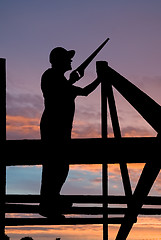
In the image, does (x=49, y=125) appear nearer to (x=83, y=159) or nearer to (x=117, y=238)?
(x=83, y=159)

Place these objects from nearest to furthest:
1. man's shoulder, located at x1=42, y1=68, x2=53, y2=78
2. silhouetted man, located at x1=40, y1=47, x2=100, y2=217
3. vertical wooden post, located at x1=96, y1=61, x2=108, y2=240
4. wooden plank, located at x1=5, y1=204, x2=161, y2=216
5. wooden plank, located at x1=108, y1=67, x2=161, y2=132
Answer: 1. wooden plank, located at x1=108, y1=67, x2=161, y2=132
2. silhouetted man, located at x1=40, y1=47, x2=100, y2=217
3. vertical wooden post, located at x1=96, y1=61, x2=108, y2=240
4. wooden plank, located at x1=5, y1=204, x2=161, y2=216
5. man's shoulder, located at x1=42, y1=68, x2=53, y2=78

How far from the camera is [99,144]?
21.0ft

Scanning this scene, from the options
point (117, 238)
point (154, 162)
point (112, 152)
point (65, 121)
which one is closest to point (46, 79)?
point (65, 121)

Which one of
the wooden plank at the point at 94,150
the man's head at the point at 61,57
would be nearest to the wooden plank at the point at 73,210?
the wooden plank at the point at 94,150

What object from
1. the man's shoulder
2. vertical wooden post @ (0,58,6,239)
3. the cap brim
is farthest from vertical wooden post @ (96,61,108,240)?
vertical wooden post @ (0,58,6,239)

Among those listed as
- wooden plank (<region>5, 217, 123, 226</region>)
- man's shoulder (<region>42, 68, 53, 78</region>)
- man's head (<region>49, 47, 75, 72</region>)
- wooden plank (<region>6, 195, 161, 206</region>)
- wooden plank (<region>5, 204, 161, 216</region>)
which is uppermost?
man's head (<region>49, 47, 75, 72</region>)

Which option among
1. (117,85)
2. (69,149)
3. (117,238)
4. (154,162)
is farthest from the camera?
(117,238)

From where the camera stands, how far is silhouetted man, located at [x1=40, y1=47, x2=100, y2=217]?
6.77 metres

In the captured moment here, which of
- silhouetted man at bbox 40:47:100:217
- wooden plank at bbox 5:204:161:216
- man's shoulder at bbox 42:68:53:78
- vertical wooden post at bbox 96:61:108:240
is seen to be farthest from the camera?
man's shoulder at bbox 42:68:53:78

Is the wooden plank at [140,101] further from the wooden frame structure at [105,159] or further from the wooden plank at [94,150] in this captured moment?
the wooden plank at [94,150]

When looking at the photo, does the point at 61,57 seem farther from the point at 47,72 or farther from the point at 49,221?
the point at 49,221

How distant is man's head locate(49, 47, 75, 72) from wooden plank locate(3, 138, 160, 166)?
55.3 inches

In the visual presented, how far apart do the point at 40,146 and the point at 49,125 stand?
50 cm

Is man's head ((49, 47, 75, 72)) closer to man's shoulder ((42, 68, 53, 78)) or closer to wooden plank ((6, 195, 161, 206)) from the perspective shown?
man's shoulder ((42, 68, 53, 78))
